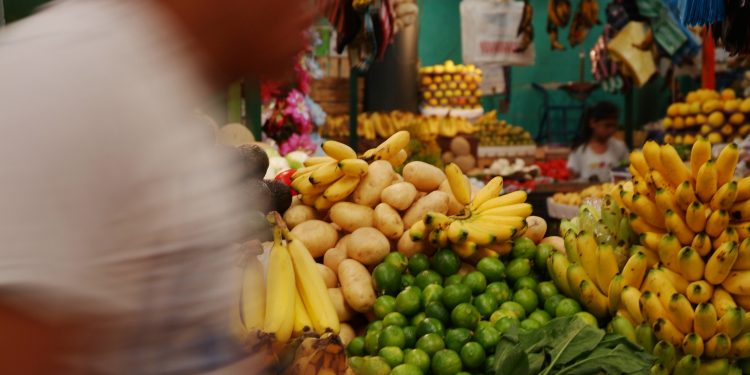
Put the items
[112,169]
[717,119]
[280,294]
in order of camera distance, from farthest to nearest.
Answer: [717,119], [280,294], [112,169]

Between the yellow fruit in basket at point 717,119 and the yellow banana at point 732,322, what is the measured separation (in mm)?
5129

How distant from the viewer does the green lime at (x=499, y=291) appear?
291 cm

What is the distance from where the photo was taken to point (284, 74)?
97 cm

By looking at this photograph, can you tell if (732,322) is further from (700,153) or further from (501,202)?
(501,202)

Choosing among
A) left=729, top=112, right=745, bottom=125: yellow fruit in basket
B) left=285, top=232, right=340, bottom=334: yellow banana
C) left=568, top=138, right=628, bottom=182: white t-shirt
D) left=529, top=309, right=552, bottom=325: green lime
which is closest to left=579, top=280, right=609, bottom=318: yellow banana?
left=529, top=309, right=552, bottom=325: green lime

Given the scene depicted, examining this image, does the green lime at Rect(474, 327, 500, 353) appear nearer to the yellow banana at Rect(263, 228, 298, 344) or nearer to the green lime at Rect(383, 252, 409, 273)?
the green lime at Rect(383, 252, 409, 273)

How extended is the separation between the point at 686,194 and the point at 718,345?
1.64ft

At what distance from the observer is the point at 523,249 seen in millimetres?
3178

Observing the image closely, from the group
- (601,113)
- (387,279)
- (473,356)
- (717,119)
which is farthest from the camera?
(601,113)

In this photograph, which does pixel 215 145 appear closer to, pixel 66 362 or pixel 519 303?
pixel 66 362

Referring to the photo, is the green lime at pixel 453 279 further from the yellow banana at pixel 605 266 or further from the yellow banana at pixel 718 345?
the yellow banana at pixel 718 345

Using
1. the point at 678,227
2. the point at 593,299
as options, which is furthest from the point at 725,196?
the point at 593,299

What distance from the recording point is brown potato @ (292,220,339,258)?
3109 mm

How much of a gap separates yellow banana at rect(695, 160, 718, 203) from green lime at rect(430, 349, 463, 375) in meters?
1.00
